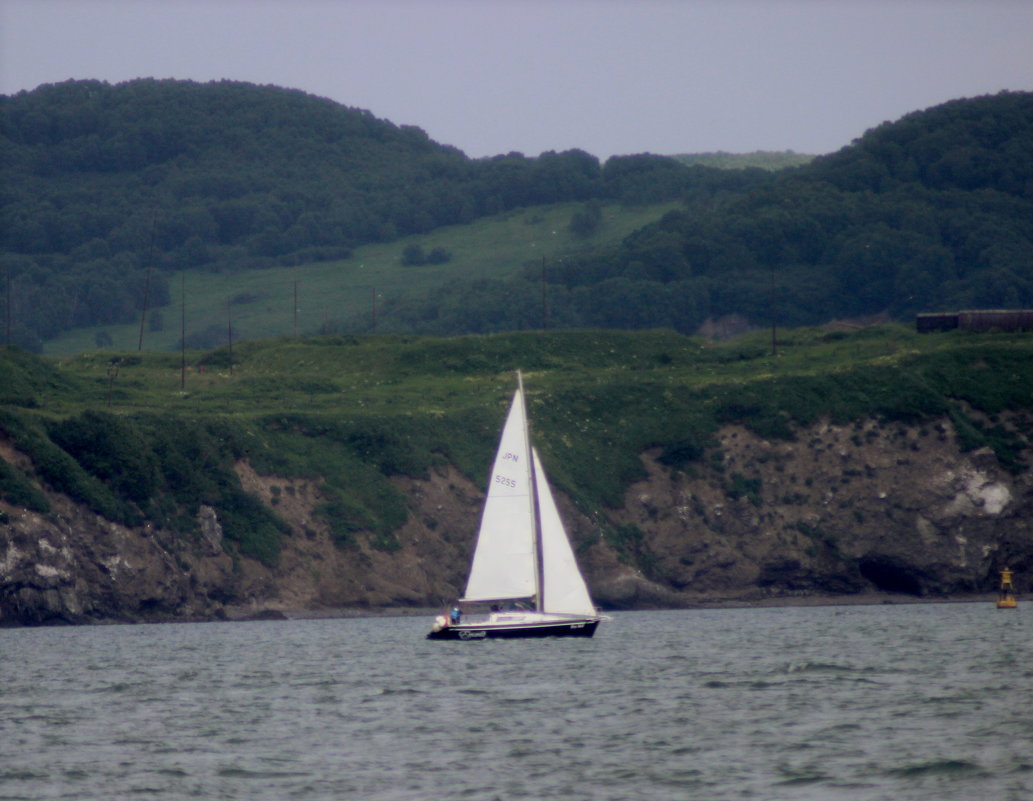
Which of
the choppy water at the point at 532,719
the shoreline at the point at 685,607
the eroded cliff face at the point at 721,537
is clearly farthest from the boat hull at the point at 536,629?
the eroded cliff face at the point at 721,537

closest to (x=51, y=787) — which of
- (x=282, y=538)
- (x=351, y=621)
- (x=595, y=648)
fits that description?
(x=595, y=648)

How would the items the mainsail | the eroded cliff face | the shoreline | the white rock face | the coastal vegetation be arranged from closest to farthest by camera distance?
1. the mainsail
2. the shoreline
3. the eroded cliff face
4. the coastal vegetation
5. the white rock face

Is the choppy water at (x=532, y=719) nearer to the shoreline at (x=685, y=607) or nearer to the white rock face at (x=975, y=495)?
the shoreline at (x=685, y=607)

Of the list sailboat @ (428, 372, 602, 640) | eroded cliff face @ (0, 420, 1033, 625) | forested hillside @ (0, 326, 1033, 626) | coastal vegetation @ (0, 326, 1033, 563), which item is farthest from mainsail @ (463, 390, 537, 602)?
coastal vegetation @ (0, 326, 1033, 563)

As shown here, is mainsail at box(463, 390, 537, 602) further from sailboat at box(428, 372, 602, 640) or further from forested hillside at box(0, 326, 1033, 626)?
forested hillside at box(0, 326, 1033, 626)

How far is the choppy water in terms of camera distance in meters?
31.4

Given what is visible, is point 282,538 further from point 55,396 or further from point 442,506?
point 55,396

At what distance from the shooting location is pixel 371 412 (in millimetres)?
115438

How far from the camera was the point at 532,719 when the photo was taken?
134 ft

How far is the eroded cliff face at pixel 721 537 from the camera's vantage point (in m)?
95.5

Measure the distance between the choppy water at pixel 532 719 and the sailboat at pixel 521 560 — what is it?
1.33 m

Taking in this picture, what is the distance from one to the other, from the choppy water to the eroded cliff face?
25.6m

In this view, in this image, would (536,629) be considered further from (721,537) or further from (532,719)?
(721,537)

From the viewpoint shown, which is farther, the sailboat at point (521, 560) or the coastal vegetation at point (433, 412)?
the coastal vegetation at point (433, 412)
